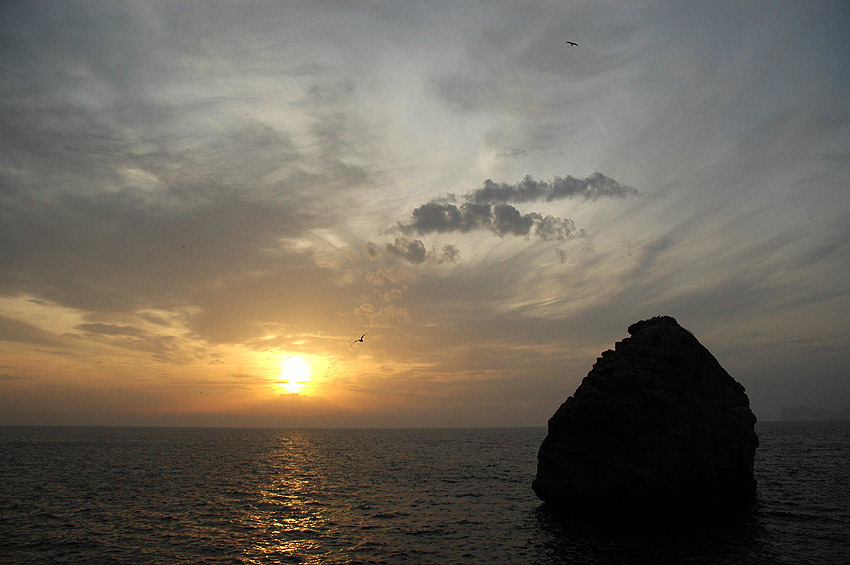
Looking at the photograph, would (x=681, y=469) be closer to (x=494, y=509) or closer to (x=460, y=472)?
(x=494, y=509)

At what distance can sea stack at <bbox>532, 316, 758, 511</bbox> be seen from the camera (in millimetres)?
32781

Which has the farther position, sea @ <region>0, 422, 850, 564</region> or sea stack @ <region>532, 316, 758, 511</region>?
sea stack @ <region>532, 316, 758, 511</region>

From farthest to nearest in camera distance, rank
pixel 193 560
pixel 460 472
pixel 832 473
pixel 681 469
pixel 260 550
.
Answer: pixel 460 472 < pixel 832 473 < pixel 681 469 < pixel 260 550 < pixel 193 560

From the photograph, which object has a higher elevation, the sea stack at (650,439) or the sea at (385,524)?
the sea stack at (650,439)

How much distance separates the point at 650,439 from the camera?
3369 cm

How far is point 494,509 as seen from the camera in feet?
124

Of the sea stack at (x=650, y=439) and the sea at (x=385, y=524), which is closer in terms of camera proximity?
the sea at (x=385, y=524)

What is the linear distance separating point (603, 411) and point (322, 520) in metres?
22.5

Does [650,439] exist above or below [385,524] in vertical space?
above

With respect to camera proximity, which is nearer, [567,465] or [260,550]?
[260,550]

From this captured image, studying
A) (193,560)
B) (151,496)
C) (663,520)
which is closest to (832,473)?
(663,520)

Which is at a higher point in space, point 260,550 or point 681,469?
point 681,469

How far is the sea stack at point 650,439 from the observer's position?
3278cm

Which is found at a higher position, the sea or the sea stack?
the sea stack
